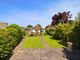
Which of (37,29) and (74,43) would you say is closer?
(74,43)

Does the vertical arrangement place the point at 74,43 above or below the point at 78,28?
below

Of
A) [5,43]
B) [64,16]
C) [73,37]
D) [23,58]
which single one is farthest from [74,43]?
[64,16]

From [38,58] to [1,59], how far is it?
3.61 metres

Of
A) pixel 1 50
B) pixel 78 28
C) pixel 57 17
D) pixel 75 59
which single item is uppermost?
pixel 57 17

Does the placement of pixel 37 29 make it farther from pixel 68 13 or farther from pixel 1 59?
pixel 1 59

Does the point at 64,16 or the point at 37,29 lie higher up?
the point at 64,16

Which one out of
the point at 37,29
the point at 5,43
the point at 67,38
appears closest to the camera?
the point at 5,43

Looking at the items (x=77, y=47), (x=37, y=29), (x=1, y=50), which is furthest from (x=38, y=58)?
(x=37, y=29)

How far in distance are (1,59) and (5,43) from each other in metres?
1.17

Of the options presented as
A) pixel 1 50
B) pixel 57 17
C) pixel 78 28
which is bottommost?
pixel 1 50

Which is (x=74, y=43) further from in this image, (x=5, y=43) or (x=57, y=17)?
(x=57, y=17)

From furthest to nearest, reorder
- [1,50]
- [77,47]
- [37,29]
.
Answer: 1. [37,29]
2. [77,47]
3. [1,50]

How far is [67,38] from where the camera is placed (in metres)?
24.6

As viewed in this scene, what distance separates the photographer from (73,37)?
2259cm
